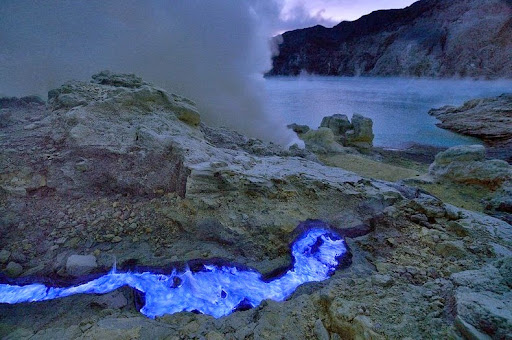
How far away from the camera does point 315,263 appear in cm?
361

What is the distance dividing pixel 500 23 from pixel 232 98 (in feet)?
234

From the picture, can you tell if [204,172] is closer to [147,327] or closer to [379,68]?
[147,327]

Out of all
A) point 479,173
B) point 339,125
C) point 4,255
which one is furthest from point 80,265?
point 339,125

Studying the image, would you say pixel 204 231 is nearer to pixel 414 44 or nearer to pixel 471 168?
pixel 471 168

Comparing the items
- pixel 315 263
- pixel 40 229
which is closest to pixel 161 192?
pixel 40 229

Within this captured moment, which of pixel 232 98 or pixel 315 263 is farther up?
pixel 232 98

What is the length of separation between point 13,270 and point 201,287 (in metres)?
2.29

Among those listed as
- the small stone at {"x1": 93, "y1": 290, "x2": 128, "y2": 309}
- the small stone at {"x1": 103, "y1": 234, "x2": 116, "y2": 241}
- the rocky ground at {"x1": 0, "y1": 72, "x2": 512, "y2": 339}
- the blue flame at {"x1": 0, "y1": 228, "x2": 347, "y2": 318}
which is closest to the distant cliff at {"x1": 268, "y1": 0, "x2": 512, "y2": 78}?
the rocky ground at {"x1": 0, "y1": 72, "x2": 512, "y2": 339}

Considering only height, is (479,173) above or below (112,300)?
below

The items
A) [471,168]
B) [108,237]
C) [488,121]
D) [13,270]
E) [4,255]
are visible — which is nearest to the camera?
[13,270]

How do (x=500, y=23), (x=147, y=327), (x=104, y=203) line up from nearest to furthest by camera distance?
(x=147, y=327), (x=104, y=203), (x=500, y=23)

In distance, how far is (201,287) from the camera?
10.6ft

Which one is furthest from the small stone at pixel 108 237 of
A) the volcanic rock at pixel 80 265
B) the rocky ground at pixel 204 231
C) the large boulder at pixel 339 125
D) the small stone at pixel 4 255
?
the large boulder at pixel 339 125

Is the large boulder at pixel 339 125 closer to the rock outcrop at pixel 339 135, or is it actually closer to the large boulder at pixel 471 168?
the rock outcrop at pixel 339 135
